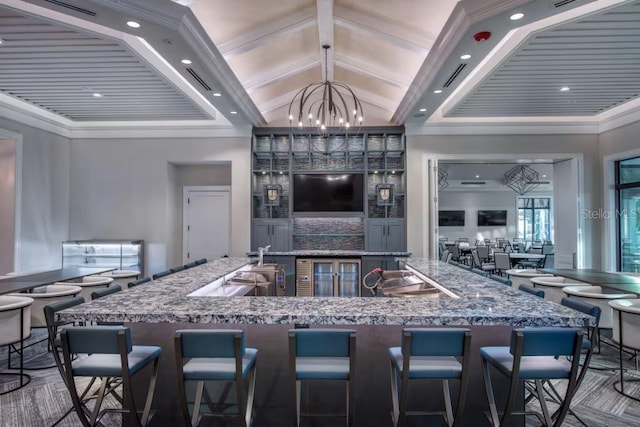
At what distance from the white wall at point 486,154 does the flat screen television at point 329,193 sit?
0.96 m

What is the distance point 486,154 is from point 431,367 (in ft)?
19.4

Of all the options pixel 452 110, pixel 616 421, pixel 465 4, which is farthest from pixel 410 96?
pixel 616 421

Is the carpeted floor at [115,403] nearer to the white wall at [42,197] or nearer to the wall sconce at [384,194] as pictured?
the white wall at [42,197]

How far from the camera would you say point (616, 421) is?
2.70 m

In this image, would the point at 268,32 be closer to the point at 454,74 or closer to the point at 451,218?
the point at 454,74

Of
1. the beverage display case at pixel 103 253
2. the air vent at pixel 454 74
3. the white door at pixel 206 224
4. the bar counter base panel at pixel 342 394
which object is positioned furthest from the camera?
the white door at pixel 206 224

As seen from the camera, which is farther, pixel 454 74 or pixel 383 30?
pixel 383 30

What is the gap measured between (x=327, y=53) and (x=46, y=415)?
490 centimetres

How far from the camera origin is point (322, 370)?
72.7 inches

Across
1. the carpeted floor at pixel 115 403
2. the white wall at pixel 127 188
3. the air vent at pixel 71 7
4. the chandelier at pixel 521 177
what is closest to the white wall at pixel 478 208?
the chandelier at pixel 521 177

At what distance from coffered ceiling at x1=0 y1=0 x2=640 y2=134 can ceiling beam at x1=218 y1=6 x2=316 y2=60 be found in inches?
0.7

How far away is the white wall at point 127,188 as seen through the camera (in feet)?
23.4

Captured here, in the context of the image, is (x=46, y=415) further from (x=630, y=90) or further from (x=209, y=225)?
(x=630, y=90)

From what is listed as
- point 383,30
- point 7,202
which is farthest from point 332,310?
point 7,202
